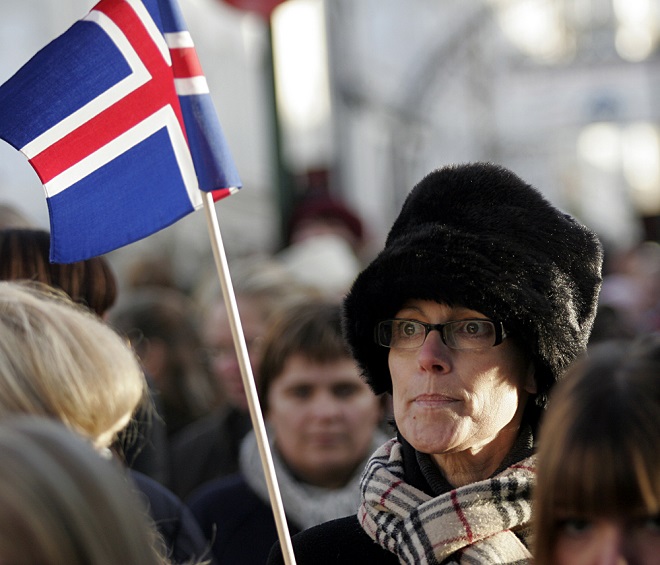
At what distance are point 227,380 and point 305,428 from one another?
4.29 ft

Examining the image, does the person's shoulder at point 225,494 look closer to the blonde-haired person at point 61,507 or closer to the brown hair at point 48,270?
the brown hair at point 48,270

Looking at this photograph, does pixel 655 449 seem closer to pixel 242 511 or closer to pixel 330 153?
pixel 242 511

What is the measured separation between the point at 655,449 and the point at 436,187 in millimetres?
1136

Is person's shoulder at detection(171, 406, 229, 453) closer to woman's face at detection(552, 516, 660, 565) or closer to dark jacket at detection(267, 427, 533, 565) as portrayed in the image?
dark jacket at detection(267, 427, 533, 565)

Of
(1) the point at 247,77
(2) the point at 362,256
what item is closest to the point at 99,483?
(2) the point at 362,256

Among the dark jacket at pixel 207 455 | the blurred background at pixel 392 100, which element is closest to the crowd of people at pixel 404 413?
the dark jacket at pixel 207 455

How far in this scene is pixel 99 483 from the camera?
2.02 metres

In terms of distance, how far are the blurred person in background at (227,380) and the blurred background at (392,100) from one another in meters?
3.60

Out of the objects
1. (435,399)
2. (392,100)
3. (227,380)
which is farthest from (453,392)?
(392,100)

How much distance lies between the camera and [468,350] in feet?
10.4

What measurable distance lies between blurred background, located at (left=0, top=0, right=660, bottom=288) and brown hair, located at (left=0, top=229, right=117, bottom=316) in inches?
224

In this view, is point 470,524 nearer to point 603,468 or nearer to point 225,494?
point 603,468

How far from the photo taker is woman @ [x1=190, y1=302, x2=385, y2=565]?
15.9ft

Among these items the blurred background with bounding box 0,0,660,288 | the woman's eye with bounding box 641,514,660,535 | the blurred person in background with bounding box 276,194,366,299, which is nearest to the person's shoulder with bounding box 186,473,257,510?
the woman's eye with bounding box 641,514,660,535
